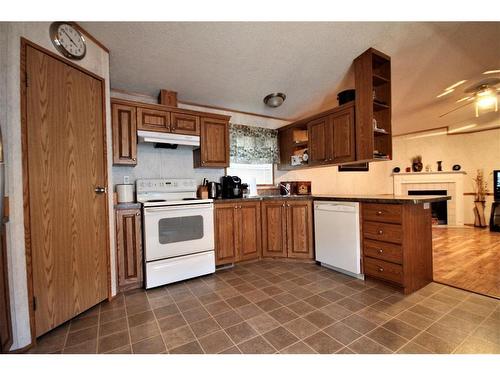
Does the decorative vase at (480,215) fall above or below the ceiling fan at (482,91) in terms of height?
below

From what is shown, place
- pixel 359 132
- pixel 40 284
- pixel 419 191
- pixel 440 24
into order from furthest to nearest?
pixel 419 191, pixel 359 132, pixel 440 24, pixel 40 284

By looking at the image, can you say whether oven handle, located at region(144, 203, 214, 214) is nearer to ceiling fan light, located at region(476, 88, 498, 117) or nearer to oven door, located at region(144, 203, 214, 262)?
oven door, located at region(144, 203, 214, 262)

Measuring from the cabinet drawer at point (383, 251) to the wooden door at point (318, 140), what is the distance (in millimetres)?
1183

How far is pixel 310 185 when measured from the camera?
3.69 metres

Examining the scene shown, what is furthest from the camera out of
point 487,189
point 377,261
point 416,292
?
point 487,189

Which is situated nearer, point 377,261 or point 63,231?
point 63,231

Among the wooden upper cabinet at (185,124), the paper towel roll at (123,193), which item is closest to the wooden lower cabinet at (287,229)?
the wooden upper cabinet at (185,124)

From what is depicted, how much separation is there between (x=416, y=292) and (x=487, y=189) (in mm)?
4903

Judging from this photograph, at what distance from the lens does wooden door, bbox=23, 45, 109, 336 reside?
148cm

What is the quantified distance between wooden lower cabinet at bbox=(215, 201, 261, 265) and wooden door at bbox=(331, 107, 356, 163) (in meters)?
1.22

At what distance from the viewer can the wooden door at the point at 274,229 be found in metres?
2.97

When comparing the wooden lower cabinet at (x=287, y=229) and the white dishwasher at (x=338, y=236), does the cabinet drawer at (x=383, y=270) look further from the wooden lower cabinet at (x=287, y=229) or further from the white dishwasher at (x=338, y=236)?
the wooden lower cabinet at (x=287, y=229)
